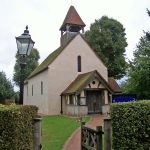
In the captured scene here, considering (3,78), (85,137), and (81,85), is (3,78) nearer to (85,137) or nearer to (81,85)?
(81,85)

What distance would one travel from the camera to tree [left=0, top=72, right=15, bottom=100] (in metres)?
46.9

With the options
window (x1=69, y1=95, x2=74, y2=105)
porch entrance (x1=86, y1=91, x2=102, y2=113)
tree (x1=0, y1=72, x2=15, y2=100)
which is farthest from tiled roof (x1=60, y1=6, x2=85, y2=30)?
tree (x1=0, y1=72, x2=15, y2=100)

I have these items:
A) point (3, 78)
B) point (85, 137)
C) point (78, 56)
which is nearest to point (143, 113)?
point (85, 137)

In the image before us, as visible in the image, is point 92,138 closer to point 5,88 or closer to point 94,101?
point 94,101

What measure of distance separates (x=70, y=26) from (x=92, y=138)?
35.2 metres

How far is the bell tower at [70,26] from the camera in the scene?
44.6 m

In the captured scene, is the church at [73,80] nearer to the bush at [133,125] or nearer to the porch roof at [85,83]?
the porch roof at [85,83]

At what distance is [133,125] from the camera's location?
8578 mm

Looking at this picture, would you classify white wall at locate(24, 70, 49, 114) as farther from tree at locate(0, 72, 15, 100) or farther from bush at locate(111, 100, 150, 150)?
bush at locate(111, 100, 150, 150)

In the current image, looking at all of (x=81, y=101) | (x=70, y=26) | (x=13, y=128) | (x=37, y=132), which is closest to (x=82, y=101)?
(x=81, y=101)

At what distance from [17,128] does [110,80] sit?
40840 mm

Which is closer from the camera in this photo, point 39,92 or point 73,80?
point 73,80

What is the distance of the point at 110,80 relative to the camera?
48750 mm

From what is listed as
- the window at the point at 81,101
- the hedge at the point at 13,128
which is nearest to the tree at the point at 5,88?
the window at the point at 81,101
